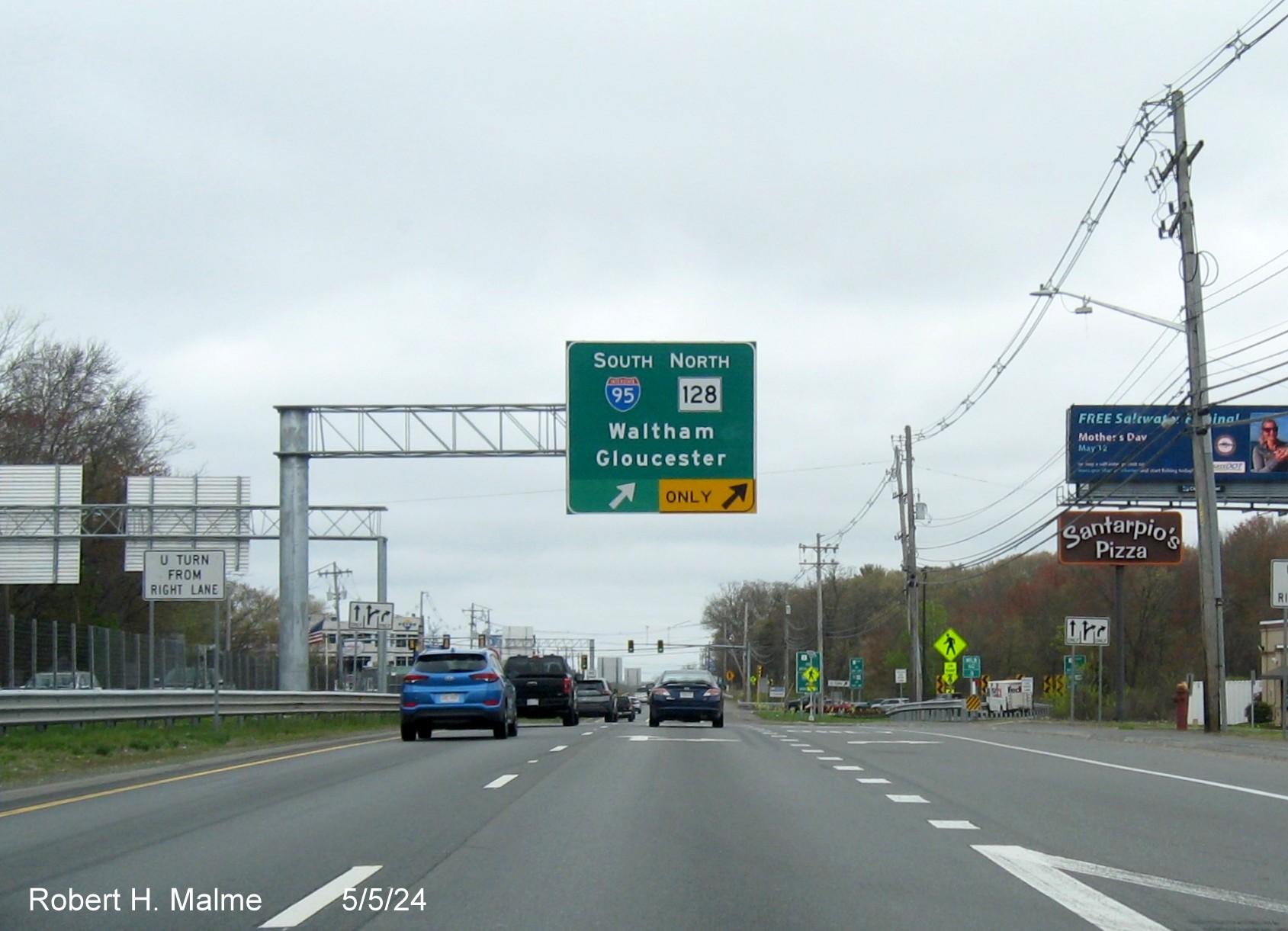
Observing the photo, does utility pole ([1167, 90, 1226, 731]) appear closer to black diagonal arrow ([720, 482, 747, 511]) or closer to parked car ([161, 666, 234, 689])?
black diagonal arrow ([720, 482, 747, 511])

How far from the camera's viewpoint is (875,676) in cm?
13475

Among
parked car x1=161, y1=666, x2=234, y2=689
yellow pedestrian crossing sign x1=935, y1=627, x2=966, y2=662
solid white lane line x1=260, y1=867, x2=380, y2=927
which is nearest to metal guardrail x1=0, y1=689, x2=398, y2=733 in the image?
parked car x1=161, y1=666, x2=234, y2=689

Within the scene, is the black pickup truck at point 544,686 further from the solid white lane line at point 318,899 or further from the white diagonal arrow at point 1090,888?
the solid white lane line at point 318,899

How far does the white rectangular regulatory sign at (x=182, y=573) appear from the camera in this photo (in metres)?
26.5

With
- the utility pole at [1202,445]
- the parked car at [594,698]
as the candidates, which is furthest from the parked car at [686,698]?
the parked car at [594,698]

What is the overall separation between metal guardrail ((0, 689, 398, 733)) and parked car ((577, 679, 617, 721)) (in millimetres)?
17234

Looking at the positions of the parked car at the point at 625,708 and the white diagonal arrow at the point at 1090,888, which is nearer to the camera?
the white diagonal arrow at the point at 1090,888

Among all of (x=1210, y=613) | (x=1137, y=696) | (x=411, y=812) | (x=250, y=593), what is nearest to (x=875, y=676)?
(x=250, y=593)

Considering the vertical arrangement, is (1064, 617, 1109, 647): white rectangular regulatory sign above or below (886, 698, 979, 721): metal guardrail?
above

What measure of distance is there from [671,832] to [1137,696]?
5797 cm

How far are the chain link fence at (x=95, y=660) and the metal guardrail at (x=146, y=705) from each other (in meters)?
0.83

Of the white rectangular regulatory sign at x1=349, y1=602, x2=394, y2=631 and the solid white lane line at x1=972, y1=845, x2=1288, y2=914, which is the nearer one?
the solid white lane line at x1=972, y1=845, x2=1288, y2=914

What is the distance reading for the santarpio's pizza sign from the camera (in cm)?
5312

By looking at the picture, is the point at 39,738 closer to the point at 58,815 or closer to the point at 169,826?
the point at 58,815
